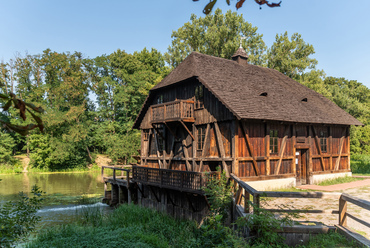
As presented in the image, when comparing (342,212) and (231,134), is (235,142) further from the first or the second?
(342,212)

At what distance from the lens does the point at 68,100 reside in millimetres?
47344

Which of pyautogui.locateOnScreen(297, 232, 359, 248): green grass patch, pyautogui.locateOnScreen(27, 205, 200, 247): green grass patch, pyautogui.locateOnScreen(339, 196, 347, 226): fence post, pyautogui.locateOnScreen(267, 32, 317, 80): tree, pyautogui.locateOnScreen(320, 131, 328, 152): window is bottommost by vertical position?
pyautogui.locateOnScreen(27, 205, 200, 247): green grass patch

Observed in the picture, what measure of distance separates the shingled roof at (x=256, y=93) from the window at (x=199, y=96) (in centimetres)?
77

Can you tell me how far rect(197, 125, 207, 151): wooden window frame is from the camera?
17000mm

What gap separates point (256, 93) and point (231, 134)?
3539 millimetres

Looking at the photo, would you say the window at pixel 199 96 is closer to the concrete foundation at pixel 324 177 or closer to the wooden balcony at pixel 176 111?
the wooden balcony at pixel 176 111

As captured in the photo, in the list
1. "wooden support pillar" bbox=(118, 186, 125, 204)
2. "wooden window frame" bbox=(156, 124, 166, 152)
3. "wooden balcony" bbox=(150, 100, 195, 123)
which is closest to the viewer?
"wooden balcony" bbox=(150, 100, 195, 123)

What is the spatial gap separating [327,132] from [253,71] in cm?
625

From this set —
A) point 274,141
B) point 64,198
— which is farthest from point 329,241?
point 64,198

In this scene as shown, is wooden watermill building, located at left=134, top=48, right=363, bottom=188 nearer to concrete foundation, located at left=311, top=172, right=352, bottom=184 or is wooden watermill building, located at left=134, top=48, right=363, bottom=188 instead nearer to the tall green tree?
concrete foundation, located at left=311, top=172, right=352, bottom=184

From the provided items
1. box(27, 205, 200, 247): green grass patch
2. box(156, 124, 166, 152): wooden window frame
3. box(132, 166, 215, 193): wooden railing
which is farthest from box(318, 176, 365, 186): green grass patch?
box(156, 124, 166, 152): wooden window frame

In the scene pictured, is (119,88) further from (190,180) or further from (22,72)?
(190,180)

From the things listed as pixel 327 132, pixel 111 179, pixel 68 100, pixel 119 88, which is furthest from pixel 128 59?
pixel 327 132

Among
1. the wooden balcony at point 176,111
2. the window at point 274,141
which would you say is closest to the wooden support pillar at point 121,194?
the wooden balcony at point 176,111
